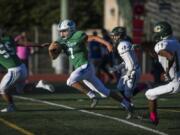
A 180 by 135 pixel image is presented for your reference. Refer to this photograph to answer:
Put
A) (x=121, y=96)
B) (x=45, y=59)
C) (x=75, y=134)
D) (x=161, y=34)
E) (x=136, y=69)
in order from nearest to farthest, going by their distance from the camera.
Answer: (x=75, y=134) < (x=161, y=34) < (x=121, y=96) < (x=136, y=69) < (x=45, y=59)

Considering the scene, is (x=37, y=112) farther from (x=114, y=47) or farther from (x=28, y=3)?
(x=28, y=3)

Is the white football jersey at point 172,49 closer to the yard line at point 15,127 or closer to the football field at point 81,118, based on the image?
the football field at point 81,118

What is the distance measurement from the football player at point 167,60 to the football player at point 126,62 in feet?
6.96

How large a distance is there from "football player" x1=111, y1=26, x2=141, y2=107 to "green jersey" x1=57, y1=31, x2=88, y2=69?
2.27ft

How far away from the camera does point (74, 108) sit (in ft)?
53.2

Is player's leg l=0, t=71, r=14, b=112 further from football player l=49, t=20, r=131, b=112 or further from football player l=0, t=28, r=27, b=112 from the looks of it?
football player l=49, t=20, r=131, b=112

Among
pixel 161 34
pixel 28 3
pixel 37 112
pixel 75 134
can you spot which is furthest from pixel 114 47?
pixel 28 3

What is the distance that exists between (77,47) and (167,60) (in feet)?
9.61

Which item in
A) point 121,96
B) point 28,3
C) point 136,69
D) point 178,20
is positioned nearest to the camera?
point 121,96

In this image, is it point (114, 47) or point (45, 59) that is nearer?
point (114, 47)

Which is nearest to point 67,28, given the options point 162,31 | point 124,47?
point 124,47

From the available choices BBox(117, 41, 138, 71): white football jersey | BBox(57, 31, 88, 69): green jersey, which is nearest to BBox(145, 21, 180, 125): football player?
BBox(57, 31, 88, 69): green jersey

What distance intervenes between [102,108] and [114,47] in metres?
1.26

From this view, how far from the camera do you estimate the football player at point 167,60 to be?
42.0ft
